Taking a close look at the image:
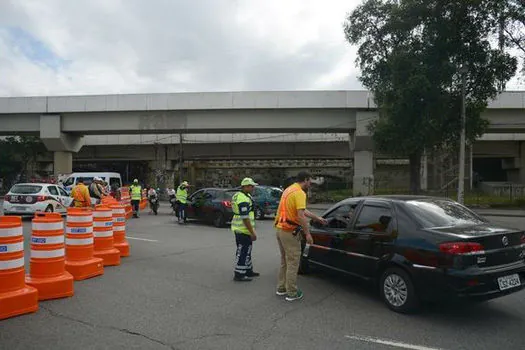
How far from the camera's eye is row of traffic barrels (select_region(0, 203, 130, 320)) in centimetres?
546

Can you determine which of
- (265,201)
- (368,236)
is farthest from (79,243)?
(265,201)

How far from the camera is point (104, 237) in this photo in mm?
8641

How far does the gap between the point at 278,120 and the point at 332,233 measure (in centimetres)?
2589

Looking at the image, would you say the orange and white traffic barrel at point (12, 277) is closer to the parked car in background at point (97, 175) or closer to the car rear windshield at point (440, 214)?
the car rear windshield at point (440, 214)

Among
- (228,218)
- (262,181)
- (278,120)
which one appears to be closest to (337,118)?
(278,120)

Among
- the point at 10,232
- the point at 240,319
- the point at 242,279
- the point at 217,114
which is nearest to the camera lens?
the point at 240,319

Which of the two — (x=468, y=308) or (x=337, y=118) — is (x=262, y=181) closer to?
(x=337, y=118)

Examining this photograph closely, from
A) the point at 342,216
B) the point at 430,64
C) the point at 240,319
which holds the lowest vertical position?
the point at 240,319

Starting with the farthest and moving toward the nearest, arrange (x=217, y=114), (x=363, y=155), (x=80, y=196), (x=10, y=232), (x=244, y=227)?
(x=363, y=155) < (x=217, y=114) < (x=80, y=196) < (x=244, y=227) < (x=10, y=232)

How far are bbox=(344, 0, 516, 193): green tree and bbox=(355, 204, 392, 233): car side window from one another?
17.0 meters

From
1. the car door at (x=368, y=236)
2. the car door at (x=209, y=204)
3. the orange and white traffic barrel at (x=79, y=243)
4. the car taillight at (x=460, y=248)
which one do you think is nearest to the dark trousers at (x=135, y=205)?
the car door at (x=209, y=204)

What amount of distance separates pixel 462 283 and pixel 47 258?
5342 mm

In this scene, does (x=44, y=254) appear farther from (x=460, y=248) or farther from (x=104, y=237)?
(x=460, y=248)

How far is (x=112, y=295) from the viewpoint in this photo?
646cm
